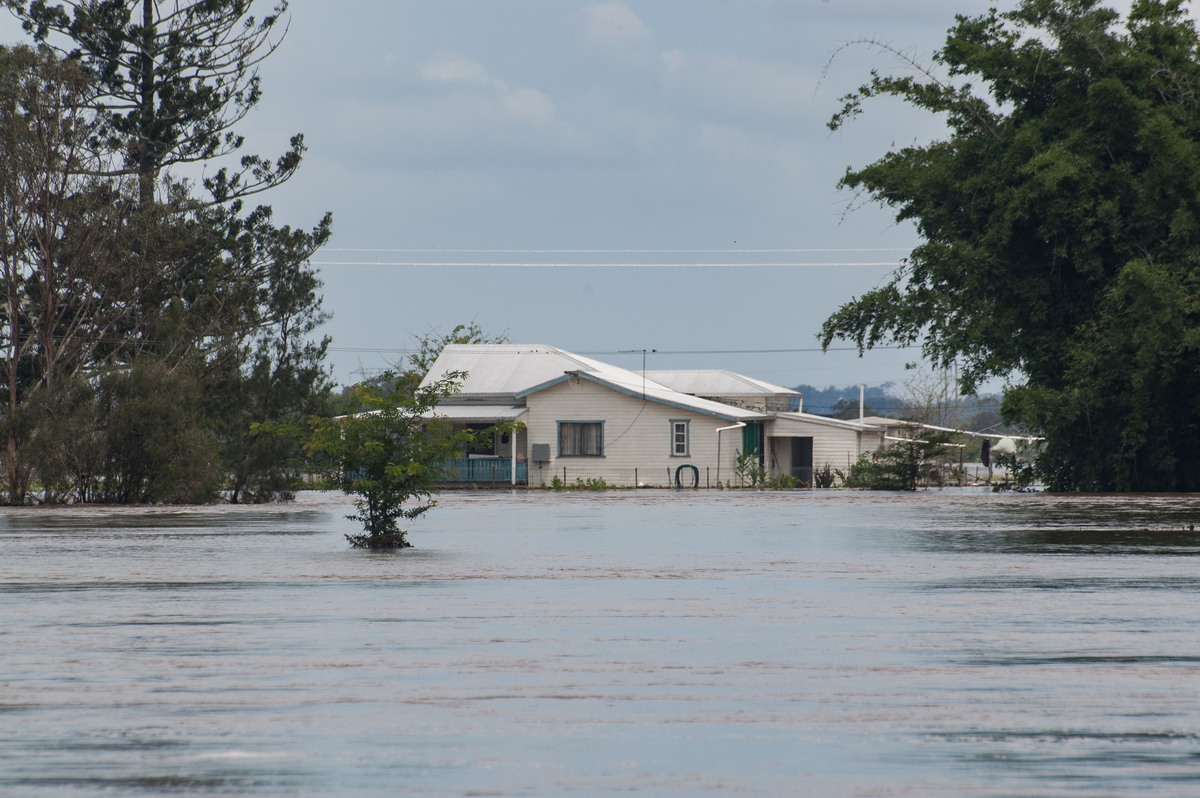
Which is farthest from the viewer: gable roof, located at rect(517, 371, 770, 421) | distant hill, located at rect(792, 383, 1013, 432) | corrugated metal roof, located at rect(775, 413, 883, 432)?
distant hill, located at rect(792, 383, 1013, 432)

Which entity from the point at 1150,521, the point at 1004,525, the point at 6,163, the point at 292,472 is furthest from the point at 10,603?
the point at 292,472

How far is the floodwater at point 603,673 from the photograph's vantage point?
21.8 feet

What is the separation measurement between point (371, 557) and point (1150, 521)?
596 inches

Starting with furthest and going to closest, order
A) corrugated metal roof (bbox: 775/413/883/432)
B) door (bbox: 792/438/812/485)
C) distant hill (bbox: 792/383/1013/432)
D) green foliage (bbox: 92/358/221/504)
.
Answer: distant hill (bbox: 792/383/1013/432), door (bbox: 792/438/812/485), corrugated metal roof (bbox: 775/413/883/432), green foliage (bbox: 92/358/221/504)

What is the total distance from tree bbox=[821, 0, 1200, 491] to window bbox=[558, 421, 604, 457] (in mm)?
12501

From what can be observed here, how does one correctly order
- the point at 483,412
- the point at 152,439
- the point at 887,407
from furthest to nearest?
the point at 887,407 < the point at 483,412 < the point at 152,439

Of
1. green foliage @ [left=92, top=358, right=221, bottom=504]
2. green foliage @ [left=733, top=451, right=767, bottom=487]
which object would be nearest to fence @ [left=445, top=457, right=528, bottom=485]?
green foliage @ [left=733, top=451, right=767, bottom=487]

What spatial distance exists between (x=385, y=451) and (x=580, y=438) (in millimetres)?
32454

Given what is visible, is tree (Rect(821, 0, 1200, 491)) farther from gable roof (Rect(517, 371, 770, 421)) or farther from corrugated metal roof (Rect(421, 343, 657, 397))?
corrugated metal roof (Rect(421, 343, 657, 397))

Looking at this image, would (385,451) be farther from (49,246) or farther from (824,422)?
(824,422)

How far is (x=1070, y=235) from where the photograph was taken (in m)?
39.6

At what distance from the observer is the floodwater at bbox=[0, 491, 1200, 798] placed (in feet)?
21.8

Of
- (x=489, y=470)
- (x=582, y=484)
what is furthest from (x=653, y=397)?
(x=489, y=470)

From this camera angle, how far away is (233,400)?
128 feet
